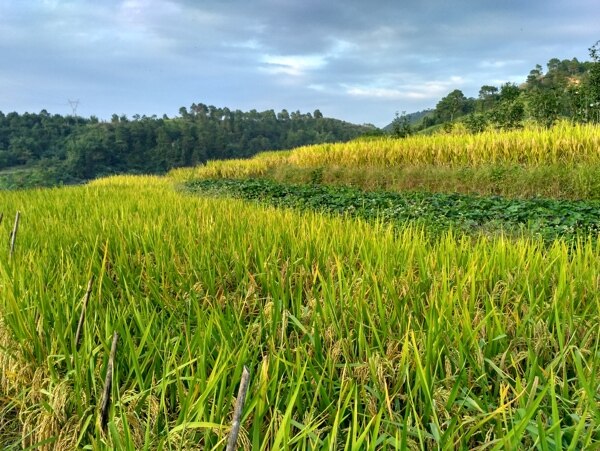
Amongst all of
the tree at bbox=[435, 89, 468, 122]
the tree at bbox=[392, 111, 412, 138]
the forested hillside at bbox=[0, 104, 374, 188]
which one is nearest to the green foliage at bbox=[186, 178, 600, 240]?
the tree at bbox=[392, 111, 412, 138]

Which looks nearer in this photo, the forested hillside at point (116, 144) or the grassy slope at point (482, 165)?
the grassy slope at point (482, 165)

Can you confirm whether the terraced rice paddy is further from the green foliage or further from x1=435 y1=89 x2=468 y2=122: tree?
x1=435 y1=89 x2=468 y2=122: tree

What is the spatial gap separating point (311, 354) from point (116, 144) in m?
51.8

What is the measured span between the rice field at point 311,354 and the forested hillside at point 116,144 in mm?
39111

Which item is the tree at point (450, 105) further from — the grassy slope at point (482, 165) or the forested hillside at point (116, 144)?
the grassy slope at point (482, 165)

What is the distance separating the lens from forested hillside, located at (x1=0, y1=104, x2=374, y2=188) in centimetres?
4228

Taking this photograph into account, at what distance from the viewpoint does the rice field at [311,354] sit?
1.17m

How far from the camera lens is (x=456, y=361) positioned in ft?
4.88

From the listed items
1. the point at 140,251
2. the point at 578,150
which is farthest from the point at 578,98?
the point at 140,251

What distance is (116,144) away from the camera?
47.2m

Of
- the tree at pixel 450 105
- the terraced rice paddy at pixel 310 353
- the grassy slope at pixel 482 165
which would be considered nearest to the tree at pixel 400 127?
the grassy slope at pixel 482 165

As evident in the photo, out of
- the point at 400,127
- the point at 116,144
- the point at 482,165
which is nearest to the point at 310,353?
the point at 482,165

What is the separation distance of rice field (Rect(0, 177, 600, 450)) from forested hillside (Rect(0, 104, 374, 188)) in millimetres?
39111

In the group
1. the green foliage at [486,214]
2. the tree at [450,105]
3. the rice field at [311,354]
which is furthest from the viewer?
the tree at [450,105]
